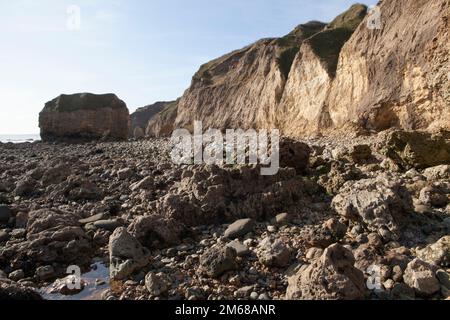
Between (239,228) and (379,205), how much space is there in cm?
286

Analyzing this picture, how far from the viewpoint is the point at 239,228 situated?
811cm

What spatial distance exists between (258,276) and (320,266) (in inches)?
53.6

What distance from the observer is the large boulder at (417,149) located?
11055mm

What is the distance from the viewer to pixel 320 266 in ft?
17.5

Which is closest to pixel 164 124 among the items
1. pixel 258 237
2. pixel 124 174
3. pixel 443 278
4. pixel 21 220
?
pixel 124 174

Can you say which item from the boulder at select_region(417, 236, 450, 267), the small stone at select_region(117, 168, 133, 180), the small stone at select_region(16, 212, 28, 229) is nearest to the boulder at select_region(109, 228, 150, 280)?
the small stone at select_region(16, 212, 28, 229)

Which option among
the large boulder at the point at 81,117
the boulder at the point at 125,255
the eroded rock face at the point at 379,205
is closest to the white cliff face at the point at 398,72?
the eroded rock face at the point at 379,205

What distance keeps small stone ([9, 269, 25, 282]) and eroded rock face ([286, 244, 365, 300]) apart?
4987 mm

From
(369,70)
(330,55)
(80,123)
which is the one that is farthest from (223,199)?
(80,123)

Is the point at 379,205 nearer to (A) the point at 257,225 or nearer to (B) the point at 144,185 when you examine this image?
(A) the point at 257,225

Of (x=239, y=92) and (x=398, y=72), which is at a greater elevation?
(x=239, y=92)

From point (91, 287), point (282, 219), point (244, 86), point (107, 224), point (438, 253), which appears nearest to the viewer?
point (438, 253)
